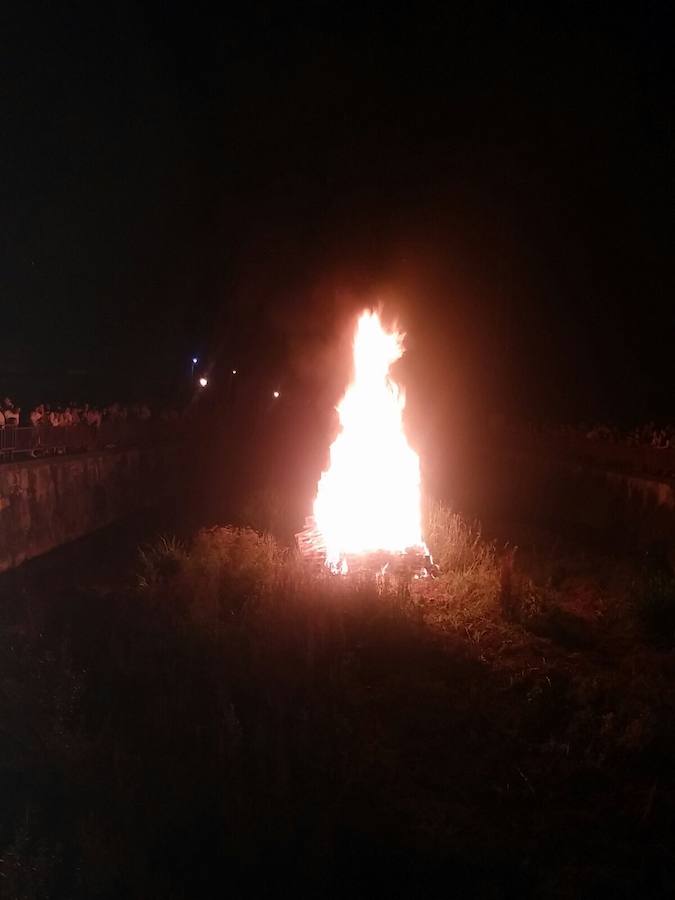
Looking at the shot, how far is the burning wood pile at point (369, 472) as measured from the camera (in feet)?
40.2

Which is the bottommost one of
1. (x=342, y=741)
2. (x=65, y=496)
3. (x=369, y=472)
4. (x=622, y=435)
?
(x=342, y=741)

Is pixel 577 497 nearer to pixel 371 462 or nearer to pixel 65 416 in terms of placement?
pixel 371 462

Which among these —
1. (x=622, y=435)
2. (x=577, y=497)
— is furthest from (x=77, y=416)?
(x=622, y=435)

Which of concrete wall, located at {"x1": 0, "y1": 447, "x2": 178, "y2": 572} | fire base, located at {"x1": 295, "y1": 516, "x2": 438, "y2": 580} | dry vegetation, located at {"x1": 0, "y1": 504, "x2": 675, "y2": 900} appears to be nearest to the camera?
dry vegetation, located at {"x1": 0, "y1": 504, "x2": 675, "y2": 900}

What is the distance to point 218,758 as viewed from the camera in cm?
563

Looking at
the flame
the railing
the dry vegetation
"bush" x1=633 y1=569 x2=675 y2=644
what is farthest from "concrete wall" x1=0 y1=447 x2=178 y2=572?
"bush" x1=633 y1=569 x2=675 y2=644

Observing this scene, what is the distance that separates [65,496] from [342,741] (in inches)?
451

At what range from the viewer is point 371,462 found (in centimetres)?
1320

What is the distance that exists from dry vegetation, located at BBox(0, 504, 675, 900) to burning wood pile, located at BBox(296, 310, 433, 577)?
7.38ft

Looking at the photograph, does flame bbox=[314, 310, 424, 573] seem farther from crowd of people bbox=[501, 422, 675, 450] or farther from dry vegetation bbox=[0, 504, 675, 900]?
crowd of people bbox=[501, 422, 675, 450]

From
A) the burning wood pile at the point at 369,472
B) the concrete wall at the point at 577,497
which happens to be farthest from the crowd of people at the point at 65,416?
the concrete wall at the point at 577,497

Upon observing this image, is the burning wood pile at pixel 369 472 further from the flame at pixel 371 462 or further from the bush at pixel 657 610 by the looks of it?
the bush at pixel 657 610

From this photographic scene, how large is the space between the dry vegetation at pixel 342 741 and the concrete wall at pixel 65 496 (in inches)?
160

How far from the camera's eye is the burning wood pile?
40.2ft
